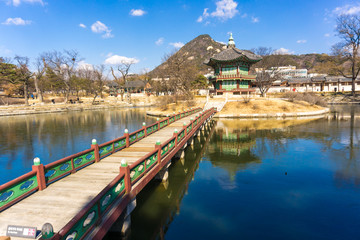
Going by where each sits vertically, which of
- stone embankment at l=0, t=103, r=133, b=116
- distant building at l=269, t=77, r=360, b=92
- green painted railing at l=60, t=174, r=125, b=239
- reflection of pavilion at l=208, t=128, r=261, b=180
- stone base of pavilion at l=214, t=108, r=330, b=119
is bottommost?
reflection of pavilion at l=208, t=128, r=261, b=180

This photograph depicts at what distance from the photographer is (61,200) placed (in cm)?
692

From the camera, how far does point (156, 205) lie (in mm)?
9875

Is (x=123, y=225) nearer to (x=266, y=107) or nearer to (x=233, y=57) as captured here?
(x=266, y=107)

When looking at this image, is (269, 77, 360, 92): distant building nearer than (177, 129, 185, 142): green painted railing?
No

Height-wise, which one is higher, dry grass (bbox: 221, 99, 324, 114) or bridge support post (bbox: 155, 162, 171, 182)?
dry grass (bbox: 221, 99, 324, 114)

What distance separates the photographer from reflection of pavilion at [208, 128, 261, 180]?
15.2 meters

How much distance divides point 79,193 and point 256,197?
26.5 ft

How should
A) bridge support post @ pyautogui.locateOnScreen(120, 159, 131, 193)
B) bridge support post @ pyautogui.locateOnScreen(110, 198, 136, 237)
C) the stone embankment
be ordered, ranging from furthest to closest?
1. the stone embankment
2. bridge support post @ pyautogui.locateOnScreen(110, 198, 136, 237)
3. bridge support post @ pyautogui.locateOnScreen(120, 159, 131, 193)

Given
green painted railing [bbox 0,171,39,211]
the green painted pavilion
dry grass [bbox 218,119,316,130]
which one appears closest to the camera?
green painted railing [bbox 0,171,39,211]

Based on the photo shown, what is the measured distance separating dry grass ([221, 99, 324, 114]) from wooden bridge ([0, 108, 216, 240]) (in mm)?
32208

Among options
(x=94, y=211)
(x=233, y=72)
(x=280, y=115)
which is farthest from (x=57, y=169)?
(x=233, y=72)

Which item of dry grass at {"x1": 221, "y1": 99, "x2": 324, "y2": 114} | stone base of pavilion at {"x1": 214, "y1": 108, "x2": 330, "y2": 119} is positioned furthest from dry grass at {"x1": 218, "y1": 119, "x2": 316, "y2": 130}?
dry grass at {"x1": 221, "y1": 99, "x2": 324, "y2": 114}

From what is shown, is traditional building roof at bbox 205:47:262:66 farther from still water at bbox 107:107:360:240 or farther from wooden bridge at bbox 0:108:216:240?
wooden bridge at bbox 0:108:216:240

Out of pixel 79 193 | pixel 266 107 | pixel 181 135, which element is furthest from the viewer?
pixel 266 107
